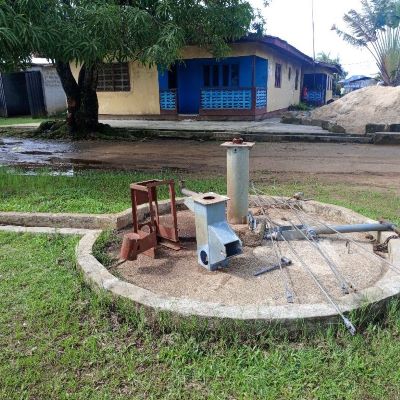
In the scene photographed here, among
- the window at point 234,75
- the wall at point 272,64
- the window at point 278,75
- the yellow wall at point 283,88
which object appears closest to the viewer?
the wall at point 272,64

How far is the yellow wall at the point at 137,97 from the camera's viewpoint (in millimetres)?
17859

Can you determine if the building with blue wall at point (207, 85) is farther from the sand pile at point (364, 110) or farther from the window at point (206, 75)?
the sand pile at point (364, 110)

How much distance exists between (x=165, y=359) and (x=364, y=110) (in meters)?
15.8

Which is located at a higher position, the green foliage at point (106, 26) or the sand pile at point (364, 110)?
the green foliage at point (106, 26)

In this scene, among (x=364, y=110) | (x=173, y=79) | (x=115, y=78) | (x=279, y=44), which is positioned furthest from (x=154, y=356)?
(x=115, y=78)

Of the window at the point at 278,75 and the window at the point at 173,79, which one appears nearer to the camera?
the window at the point at 173,79

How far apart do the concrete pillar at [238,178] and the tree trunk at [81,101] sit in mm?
10433

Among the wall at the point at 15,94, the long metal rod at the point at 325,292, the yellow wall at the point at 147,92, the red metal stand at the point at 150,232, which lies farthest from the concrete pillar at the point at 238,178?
the wall at the point at 15,94

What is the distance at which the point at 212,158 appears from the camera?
9.38m

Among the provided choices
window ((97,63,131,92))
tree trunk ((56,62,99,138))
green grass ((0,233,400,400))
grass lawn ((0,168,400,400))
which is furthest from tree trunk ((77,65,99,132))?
green grass ((0,233,400,400))

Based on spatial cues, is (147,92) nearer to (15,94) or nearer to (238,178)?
(15,94)

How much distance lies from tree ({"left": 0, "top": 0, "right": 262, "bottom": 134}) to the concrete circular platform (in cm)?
344

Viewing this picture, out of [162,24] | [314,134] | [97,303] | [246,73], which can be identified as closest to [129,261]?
[97,303]

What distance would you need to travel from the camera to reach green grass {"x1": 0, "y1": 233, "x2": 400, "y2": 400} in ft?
6.77
